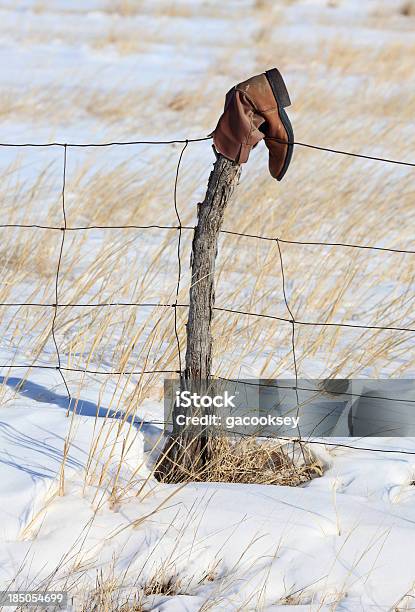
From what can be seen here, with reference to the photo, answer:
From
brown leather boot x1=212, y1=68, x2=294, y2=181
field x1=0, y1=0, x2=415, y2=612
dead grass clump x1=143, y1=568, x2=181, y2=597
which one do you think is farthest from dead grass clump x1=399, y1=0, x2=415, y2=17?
dead grass clump x1=143, y1=568, x2=181, y2=597

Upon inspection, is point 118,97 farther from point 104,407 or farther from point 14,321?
point 104,407

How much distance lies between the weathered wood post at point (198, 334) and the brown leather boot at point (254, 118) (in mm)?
143

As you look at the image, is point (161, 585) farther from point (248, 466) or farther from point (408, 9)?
point (408, 9)

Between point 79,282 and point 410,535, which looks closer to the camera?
point 410,535

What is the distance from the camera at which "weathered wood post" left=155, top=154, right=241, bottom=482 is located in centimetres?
258

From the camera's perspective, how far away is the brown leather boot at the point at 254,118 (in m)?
2.38

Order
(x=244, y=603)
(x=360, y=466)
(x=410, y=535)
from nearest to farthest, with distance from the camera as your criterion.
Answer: (x=244, y=603), (x=410, y=535), (x=360, y=466)

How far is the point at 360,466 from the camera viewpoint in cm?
284

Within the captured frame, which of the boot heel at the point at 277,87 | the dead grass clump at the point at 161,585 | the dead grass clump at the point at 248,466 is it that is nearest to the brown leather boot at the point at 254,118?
the boot heel at the point at 277,87

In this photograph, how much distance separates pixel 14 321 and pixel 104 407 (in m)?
0.87

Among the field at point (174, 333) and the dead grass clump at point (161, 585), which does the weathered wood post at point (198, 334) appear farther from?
the dead grass clump at point (161, 585)

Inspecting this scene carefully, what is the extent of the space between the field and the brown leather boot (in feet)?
2.43

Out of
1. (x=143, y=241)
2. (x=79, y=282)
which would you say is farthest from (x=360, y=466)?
(x=143, y=241)

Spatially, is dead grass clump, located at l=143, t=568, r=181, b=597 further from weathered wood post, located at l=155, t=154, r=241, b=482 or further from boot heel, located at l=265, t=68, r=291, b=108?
boot heel, located at l=265, t=68, r=291, b=108
